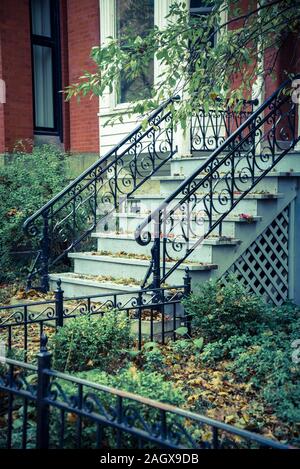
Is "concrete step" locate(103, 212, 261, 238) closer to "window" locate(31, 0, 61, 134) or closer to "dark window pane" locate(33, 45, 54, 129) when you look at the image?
"window" locate(31, 0, 61, 134)

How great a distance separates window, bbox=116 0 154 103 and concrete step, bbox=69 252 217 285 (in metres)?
4.51

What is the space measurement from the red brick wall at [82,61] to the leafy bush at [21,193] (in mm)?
1686

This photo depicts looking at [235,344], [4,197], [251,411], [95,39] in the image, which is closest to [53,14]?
[95,39]

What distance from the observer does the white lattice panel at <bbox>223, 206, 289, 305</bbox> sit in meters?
6.55

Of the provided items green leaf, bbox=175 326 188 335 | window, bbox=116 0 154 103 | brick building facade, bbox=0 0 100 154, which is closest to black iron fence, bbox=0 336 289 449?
green leaf, bbox=175 326 188 335

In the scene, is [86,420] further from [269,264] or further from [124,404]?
[269,264]

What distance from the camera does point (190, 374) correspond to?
474 cm

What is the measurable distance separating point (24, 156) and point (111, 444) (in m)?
7.42

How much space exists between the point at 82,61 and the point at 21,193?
4.27m

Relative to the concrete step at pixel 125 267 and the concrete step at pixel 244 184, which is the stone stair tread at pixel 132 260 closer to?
the concrete step at pixel 125 267

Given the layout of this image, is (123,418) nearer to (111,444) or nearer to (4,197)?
(111,444)

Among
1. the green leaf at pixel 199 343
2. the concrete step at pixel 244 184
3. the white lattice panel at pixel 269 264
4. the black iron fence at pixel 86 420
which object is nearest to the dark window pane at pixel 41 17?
the concrete step at pixel 244 184

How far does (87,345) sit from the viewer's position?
4.57 metres

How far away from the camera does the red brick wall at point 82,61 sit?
11508mm
